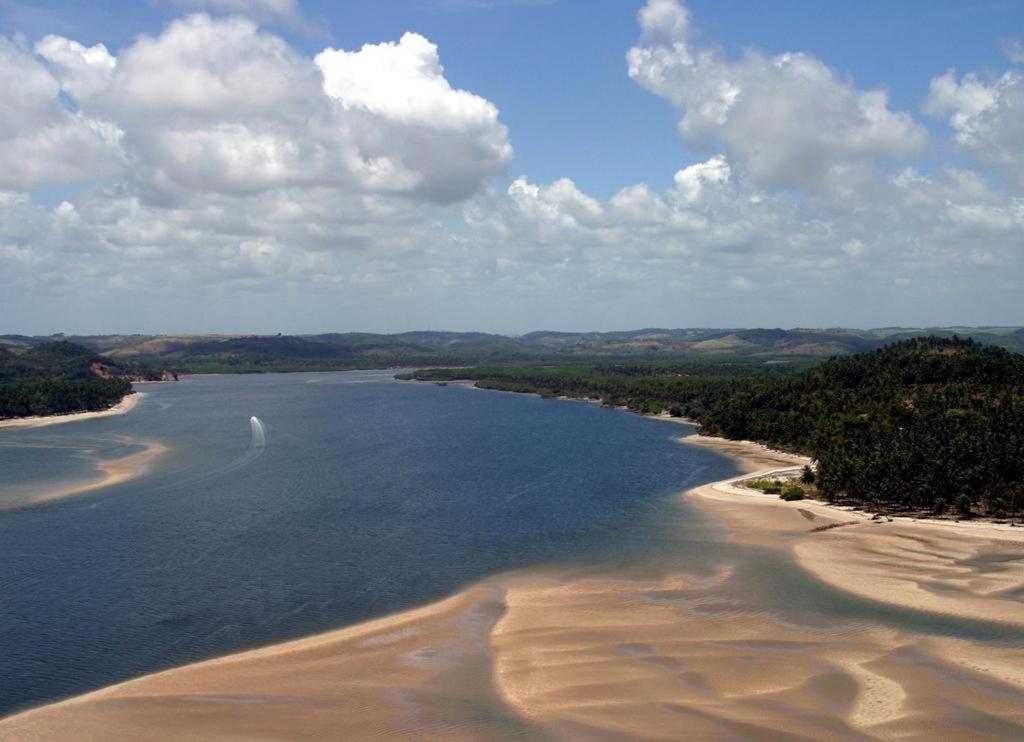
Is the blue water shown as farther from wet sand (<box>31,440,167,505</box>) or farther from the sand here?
the sand

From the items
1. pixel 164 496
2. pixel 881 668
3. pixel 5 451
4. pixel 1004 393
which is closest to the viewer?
pixel 881 668

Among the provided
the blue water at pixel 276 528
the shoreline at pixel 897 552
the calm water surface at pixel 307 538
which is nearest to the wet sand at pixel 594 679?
the shoreline at pixel 897 552

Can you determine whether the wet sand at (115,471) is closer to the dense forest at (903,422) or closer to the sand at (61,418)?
the sand at (61,418)

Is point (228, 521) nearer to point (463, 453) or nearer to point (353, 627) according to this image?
point (353, 627)

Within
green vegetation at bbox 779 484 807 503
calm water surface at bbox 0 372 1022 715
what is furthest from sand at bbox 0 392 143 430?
green vegetation at bbox 779 484 807 503

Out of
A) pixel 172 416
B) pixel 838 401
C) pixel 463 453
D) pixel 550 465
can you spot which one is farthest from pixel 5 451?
pixel 838 401

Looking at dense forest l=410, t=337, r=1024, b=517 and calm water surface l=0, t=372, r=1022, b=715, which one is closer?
calm water surface l=0, t=372, r=1022, b=715
